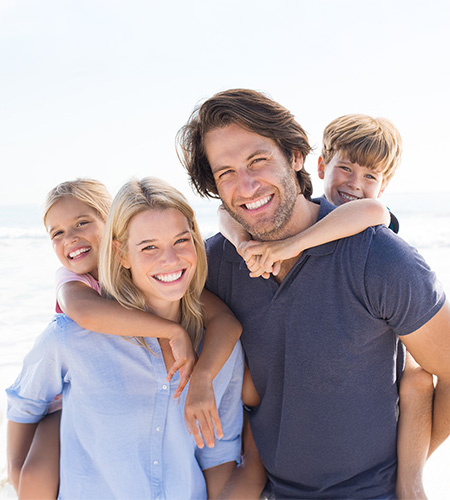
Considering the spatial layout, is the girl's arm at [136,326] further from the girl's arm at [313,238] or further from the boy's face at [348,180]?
the boy's face at [348,180]

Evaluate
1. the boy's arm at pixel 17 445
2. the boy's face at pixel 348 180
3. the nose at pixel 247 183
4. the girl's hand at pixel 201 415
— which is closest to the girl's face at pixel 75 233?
the boy's arm at pixel 17 445

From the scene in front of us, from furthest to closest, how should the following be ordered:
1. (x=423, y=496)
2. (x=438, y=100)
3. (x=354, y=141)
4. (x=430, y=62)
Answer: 1. (x=438, y=100)
2. (x=430, y=62)
3. (x=354, y=141)
4. (x=423, y=496)

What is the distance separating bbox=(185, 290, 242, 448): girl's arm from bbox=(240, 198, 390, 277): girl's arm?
32 cm

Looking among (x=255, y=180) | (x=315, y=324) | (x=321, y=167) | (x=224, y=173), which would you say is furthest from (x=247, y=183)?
(x=321, y=167)

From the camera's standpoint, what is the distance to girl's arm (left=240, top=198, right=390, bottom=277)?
2.23 meters

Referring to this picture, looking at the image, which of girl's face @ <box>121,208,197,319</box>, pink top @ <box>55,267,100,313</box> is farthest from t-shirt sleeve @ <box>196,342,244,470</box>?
pink top @ <box>55,267,100,313</box>

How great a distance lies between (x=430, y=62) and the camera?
2827 cm

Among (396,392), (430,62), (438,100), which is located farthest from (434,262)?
(438,100)

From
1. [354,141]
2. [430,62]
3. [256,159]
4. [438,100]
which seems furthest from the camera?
[438,100]

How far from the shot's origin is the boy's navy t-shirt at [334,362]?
7.08ft

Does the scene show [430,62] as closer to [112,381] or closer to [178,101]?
[178,101]

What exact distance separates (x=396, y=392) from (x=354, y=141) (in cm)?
191

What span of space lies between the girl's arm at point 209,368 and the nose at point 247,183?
0.61m

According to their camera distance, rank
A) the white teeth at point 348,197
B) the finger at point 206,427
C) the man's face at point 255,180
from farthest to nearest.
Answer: the white teeth at point 348,197 → the man's face at point 255,180 → the finger at point 206,427
